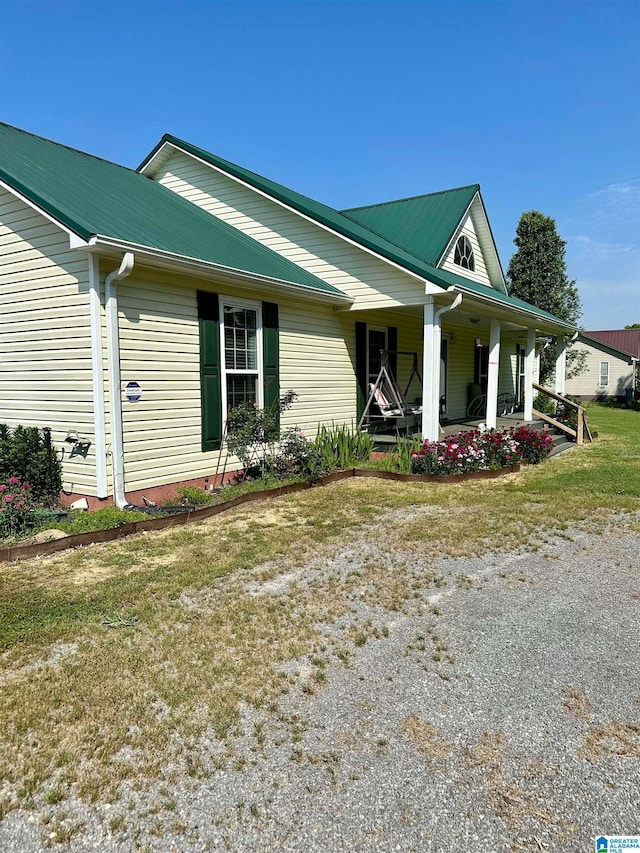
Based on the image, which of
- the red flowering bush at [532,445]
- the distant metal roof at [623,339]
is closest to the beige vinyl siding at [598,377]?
the distant metal roof at [623,339]

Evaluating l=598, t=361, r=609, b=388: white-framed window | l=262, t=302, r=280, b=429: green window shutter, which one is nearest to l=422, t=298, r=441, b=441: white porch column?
l=262, t=302, r=280, b=429: green window shutter

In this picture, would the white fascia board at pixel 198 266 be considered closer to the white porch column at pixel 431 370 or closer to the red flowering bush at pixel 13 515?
the white porch column at pixel 431 370

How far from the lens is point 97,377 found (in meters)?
6.23

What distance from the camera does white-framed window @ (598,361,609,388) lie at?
33656 mm

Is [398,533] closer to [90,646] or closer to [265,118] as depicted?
[90,646]

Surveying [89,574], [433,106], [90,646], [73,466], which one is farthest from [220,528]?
[433,106]

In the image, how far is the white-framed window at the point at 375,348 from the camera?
1134 centimetres

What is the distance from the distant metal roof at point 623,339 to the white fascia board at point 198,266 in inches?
1310

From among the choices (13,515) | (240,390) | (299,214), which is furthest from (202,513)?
(299,214)

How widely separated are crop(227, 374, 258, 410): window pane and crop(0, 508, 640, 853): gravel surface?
15.8ft

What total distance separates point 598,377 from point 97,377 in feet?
113

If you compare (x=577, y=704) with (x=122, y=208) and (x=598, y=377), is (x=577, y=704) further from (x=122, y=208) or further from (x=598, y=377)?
(x=598, y=377)

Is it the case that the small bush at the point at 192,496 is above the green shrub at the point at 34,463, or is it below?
below

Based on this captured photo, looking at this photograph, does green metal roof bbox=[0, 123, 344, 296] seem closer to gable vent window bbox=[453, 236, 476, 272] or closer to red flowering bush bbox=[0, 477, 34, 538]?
red flowering bush bbox=[0, 477, 34, 538]
